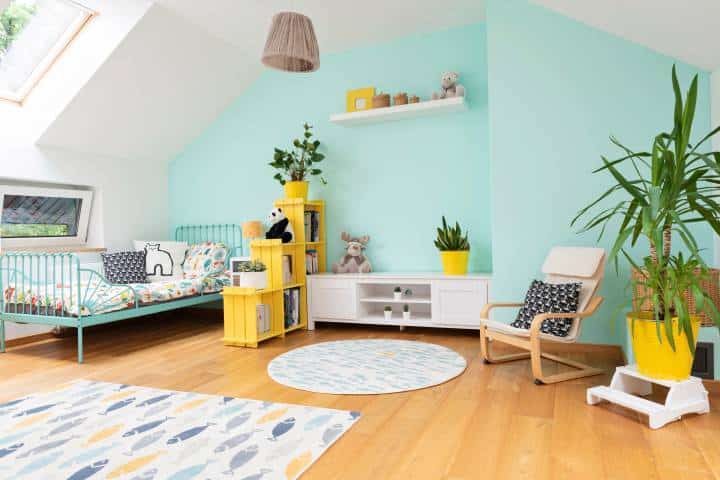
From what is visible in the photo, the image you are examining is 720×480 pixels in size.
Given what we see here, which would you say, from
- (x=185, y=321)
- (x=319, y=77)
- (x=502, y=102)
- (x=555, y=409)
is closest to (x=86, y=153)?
(x=185, y=321)

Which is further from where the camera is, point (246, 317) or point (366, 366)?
point (246, 317)

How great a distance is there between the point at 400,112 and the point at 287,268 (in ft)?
5.94

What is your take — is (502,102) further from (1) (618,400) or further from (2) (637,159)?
(1) (618,400)

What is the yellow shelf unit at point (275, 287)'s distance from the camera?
163 inches

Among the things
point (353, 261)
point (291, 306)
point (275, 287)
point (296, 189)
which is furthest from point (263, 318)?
point (296, 189)

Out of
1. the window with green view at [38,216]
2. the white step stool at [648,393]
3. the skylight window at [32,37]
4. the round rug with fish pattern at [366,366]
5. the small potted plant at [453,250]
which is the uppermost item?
the skylight window at [32,37]

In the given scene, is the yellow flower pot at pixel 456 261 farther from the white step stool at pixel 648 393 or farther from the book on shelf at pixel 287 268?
the white step stool at pixel 648 393

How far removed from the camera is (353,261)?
16.2 ft

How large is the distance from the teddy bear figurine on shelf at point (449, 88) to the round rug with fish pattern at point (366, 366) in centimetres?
226

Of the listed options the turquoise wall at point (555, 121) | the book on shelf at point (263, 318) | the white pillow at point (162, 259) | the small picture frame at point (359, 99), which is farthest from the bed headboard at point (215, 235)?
the turquoise wall at point (555, 121)

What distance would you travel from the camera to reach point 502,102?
154 inches

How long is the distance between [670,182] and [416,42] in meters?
3.17

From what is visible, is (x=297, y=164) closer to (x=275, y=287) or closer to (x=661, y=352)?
(x=275, y=287)

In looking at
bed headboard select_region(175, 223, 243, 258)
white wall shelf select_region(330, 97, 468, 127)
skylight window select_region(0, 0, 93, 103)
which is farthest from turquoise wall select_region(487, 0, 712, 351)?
skylight window select_region(0, 0, 93, 103)
